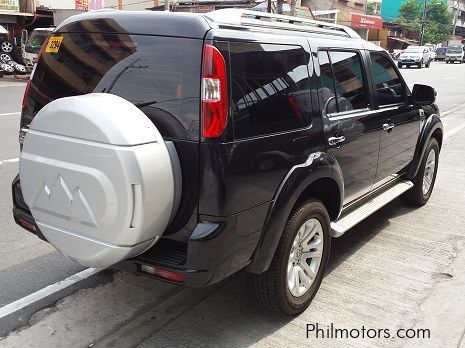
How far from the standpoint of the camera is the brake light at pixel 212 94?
2514 mm

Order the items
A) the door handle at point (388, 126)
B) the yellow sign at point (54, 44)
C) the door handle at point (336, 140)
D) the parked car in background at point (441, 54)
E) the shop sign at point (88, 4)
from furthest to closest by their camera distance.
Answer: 1. the parked car in background at point (441, 54)
2. the shop sign at point (88, 4)
3. the door handle at point (388, 126)
4. the door handle at point (336, 140)
5. the yellow sign at point (54, 44)

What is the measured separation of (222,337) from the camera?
308 centimetres

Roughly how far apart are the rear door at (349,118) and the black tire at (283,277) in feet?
1.63

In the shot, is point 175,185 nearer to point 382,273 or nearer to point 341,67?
point 341,67

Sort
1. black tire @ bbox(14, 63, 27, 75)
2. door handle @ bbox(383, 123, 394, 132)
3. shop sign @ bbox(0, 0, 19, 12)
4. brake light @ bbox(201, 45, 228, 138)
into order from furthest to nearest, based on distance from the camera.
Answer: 1. shop sign @ bbox(0, 0, 19, 12)
2. black tire @ bbox(14, 63, 27, 75)
3. door handle @ bbox(383, 123, 394, 132)
4. brake light @ bbox(201, 45, 228, 138)

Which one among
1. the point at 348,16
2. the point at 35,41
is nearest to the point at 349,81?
the point at 35,41

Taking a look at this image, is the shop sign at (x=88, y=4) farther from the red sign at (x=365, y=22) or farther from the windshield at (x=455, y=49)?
the windshield at (x=455, y=49)

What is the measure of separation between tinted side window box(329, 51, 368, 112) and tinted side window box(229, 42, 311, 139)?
1.64 feet

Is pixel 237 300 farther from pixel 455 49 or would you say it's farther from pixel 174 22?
pixel 455 49

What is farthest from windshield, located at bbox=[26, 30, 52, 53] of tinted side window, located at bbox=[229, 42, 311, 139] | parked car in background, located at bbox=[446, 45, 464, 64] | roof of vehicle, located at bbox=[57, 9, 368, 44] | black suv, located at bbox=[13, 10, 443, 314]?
parked car in background, located at bbox=[446, 45, 464, 64]

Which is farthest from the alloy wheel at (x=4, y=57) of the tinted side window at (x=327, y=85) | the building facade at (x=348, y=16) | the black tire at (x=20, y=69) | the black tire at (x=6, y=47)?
the building facade at (x=348, y=16)

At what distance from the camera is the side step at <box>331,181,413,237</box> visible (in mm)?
3643

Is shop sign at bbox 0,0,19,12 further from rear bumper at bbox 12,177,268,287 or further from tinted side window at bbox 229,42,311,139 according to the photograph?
rear bumper at bbox 12,177,268,287

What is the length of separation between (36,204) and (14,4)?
24356 mm
